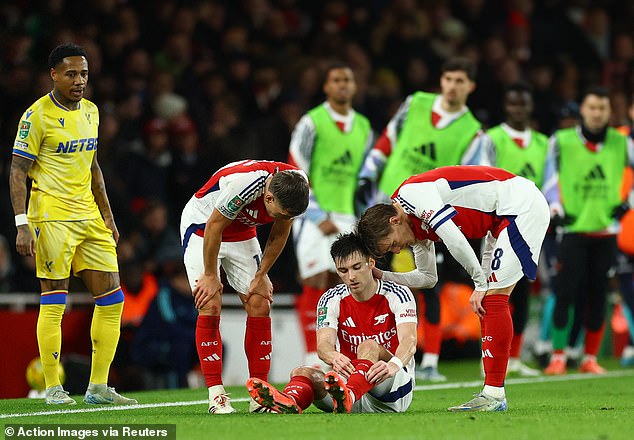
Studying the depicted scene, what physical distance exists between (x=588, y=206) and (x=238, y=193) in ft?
17.4

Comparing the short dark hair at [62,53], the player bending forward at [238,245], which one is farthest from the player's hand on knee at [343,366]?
the short dark hair at [62,53]

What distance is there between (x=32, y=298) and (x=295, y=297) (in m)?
3.13

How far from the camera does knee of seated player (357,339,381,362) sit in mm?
6758

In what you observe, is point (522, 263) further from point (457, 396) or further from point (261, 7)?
point (261, 7)

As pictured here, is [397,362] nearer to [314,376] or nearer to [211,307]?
[314,376]

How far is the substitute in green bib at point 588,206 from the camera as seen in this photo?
440 inches

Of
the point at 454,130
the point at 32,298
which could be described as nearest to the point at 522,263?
the point at 454,130

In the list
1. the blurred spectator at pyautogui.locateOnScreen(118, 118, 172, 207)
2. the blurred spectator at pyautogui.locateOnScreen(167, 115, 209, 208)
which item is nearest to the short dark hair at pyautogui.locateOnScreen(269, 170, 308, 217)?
the blurred spectator at pyautogui.locateOnScreen(118, 118, 172, 207)

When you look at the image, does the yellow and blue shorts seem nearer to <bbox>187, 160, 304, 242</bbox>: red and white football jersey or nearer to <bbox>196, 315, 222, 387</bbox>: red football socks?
<bbox>187, 160, 304, 242</bbox>: red and white football jersey

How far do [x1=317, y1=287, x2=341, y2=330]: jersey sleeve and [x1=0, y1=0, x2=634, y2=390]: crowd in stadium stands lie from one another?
483cm

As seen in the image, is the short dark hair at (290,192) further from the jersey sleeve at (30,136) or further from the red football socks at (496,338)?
the jersey sleeve at (30,136)

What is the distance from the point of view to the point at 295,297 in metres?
13.0

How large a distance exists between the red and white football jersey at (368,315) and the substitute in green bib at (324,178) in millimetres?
A: 3237

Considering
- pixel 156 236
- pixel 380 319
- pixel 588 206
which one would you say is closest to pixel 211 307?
pixel 380 319
